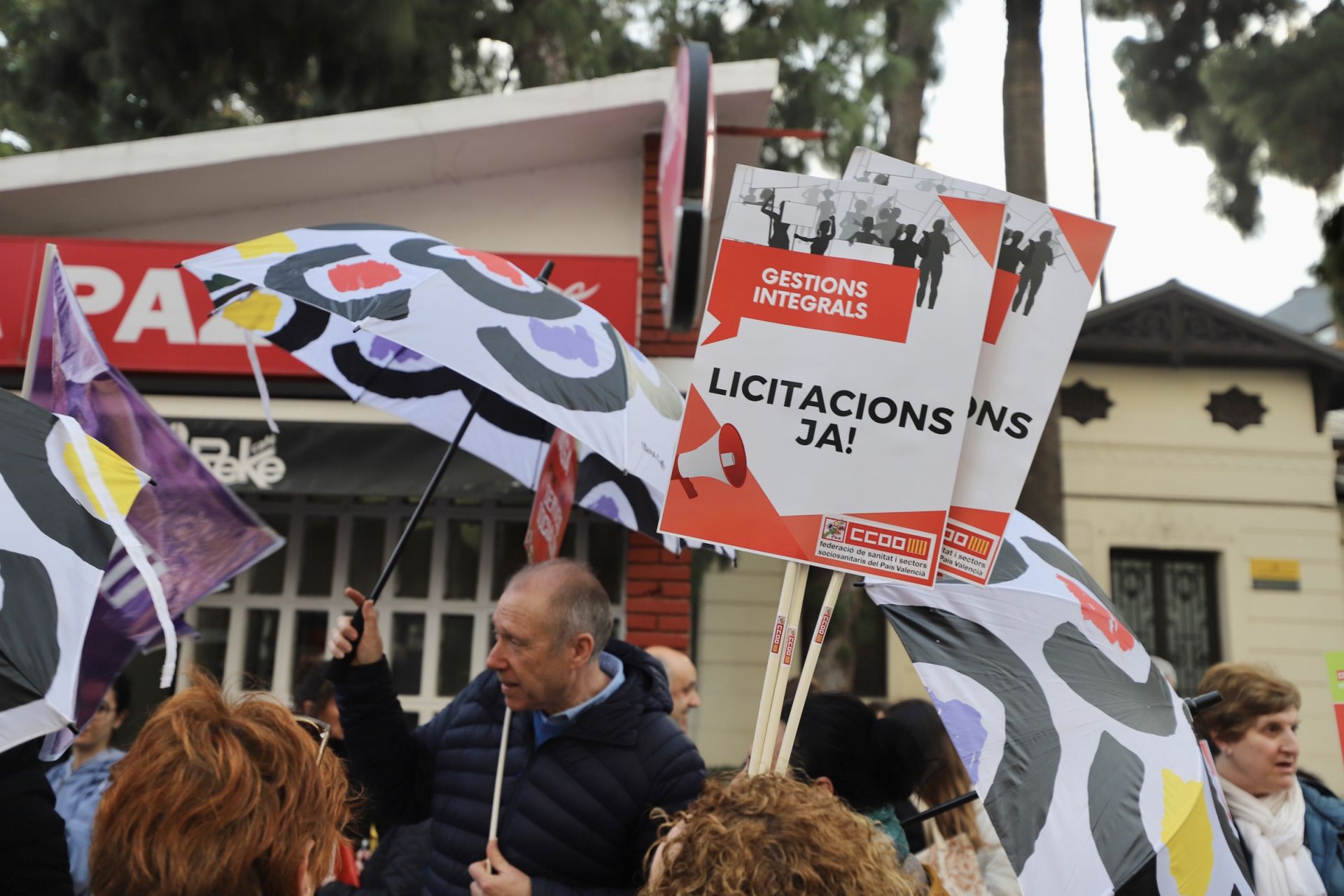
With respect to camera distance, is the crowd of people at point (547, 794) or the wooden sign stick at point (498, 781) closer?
the crowd of people at point (547, 794)

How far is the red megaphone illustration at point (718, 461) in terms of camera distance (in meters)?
2.28

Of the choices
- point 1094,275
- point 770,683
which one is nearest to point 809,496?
point 770,683

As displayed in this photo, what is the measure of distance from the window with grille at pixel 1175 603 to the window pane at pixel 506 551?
7.87m

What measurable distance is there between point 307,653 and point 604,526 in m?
2.22

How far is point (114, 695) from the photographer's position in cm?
388

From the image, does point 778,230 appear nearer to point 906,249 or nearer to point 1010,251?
point 906,249

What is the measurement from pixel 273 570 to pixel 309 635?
529 millimetres

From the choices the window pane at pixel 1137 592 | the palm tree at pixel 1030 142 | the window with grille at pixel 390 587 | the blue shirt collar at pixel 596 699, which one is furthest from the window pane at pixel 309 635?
the window pane at pixel 1137 592

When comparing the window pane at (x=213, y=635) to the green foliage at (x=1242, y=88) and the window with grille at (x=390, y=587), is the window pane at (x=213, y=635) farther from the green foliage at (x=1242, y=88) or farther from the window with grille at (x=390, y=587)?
the green foliage at (x=1242, y=88)

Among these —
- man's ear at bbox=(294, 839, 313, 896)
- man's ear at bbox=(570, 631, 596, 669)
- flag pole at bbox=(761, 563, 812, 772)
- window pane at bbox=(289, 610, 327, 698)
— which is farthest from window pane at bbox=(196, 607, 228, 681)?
man's ear at bbox=(294, 839, 313, 896)

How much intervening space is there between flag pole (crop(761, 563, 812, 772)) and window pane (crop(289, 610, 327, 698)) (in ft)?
21.7

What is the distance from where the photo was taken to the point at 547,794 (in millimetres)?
2943

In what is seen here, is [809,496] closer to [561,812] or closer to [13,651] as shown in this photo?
[561,812]

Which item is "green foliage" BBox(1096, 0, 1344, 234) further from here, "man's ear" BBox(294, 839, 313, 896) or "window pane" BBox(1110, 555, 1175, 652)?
"man's ear" BBox(294, 839, 313, 896)
